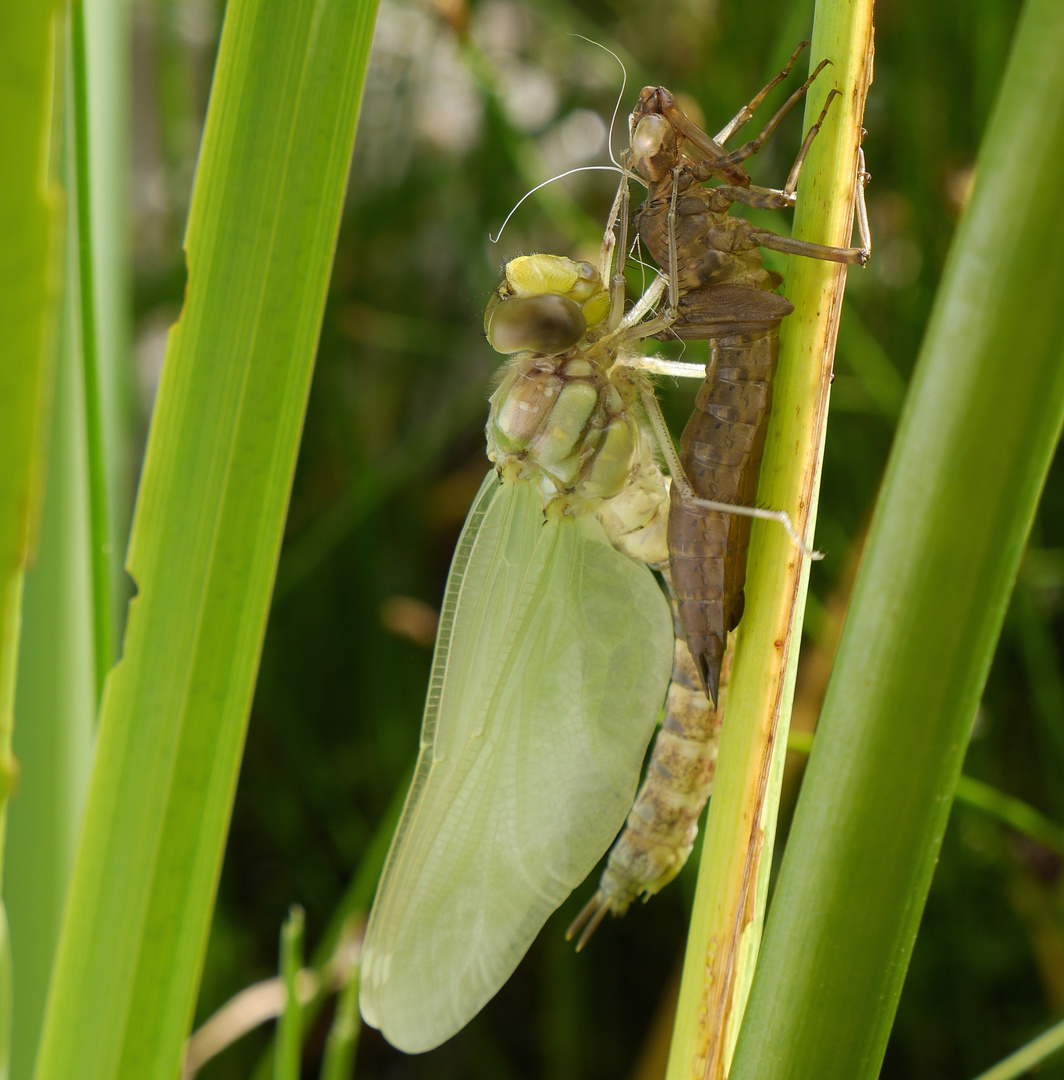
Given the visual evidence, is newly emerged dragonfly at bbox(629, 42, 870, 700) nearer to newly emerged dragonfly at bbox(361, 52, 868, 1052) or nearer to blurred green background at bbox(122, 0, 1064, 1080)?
newly emerged dragonfly at bbox(361, 52, 868, 1052)

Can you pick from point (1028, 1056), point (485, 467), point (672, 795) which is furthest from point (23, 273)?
point (485, 467)

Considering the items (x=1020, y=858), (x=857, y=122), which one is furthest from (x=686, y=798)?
(x=1020, y=858)

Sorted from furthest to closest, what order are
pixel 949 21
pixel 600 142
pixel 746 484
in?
pixel 600 142 < pixel 949 21 < pixel 746 484

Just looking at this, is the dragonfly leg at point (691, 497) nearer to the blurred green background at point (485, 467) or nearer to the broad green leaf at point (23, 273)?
the blurred green background at point (485, 467)

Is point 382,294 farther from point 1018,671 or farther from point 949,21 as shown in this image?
point 1018,671

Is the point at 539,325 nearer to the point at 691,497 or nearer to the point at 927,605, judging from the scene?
the point at 691,497

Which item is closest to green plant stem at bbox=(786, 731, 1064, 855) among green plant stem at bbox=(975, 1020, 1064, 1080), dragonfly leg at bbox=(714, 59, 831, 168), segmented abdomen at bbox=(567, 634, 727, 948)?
segmented abdomen at bbox=(567, 634, 727, 948)
